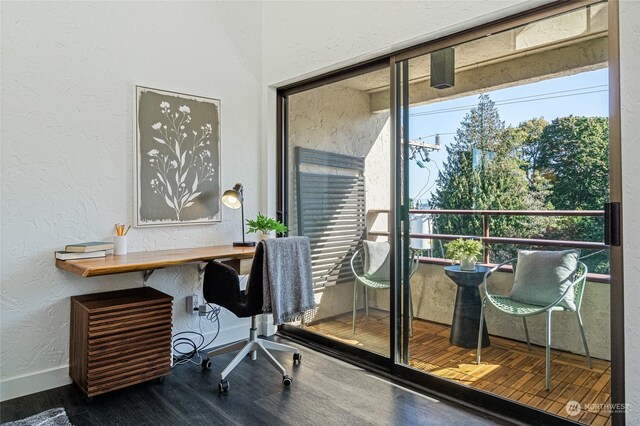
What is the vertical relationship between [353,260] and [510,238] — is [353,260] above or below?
below

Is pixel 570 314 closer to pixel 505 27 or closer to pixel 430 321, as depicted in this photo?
pixel 430 321

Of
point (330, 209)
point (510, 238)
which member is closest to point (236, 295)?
point (330, 209)

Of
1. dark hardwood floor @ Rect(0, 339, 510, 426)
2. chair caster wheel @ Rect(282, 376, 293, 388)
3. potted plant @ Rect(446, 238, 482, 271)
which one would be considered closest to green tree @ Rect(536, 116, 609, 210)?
potted plant @ Rect(446, 238, 482, 271)

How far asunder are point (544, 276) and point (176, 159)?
247cm

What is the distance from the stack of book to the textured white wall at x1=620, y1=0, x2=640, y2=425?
274 cm

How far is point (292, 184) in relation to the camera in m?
3.55

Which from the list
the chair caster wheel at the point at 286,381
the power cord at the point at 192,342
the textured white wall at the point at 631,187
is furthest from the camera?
the power cord at the point at 192,342

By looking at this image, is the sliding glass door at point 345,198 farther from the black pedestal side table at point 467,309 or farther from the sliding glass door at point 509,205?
the black pedestal side table at point 467,309

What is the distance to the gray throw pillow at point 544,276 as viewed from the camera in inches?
80.1

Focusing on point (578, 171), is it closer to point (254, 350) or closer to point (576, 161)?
point (576, 161)

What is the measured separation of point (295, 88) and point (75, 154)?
1.76 m

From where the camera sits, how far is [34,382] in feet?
8.03

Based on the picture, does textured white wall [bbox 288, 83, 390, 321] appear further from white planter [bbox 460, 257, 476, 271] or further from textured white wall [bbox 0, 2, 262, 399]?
textured white wall [bbox 0, 2, 262, 399]

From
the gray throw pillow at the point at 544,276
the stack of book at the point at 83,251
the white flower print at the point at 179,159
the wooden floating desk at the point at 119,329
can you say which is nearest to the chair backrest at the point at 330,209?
the white flower print at the point at 179,159
